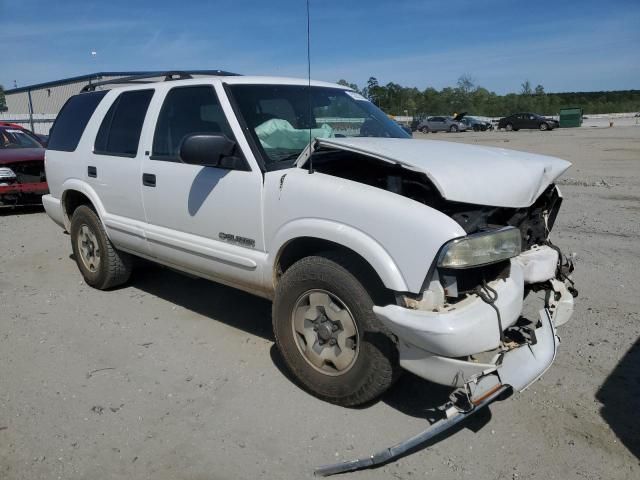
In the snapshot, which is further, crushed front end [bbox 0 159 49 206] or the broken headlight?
crushed front end [bbox 0 159 49 206]

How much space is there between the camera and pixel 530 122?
1741 inches

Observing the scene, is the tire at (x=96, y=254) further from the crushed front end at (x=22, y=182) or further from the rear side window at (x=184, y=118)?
the crushed front end at (x=22, y=182)

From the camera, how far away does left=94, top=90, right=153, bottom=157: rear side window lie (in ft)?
15.1

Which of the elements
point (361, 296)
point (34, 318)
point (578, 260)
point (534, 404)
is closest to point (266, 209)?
point (361, 296)

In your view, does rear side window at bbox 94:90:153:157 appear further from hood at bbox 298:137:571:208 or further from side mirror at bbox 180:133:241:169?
hood at bbox 298:137:571:208

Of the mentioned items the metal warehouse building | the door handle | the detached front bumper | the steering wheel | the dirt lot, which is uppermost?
the metal warehouse building

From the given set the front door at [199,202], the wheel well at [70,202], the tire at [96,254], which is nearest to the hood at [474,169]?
the front door at [199,202]

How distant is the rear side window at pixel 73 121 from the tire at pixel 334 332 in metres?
3.24

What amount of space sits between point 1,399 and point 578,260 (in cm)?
541

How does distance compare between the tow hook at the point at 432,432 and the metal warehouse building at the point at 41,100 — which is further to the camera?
the metal warehouse building at the point at 41,100

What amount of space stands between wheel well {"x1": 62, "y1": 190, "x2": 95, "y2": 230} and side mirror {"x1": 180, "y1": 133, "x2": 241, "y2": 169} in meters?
2.50

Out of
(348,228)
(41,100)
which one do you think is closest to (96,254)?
(348,228)

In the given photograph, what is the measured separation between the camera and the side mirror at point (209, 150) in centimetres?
339

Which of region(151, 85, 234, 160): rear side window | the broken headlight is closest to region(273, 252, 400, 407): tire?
the broken headlight
